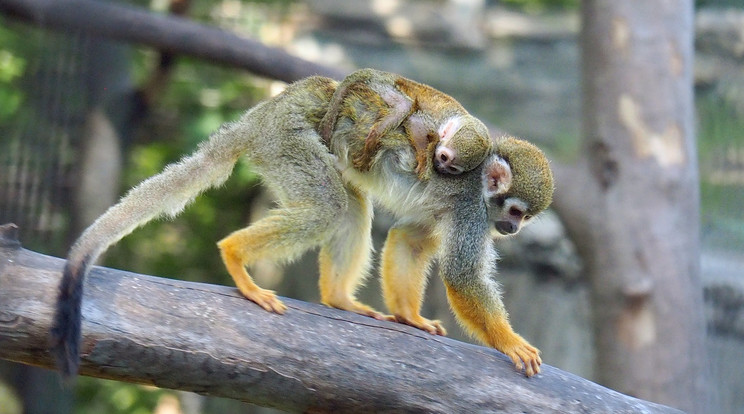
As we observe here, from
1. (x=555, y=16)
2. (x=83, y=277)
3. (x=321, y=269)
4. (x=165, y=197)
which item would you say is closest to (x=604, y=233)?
(x=321, y=269)

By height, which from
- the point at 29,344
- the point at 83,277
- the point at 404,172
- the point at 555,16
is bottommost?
the point at 29,344

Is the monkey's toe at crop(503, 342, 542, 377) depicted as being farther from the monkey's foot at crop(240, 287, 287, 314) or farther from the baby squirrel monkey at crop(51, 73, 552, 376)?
the monkey's foot at crop(240, 287, 287, 314)

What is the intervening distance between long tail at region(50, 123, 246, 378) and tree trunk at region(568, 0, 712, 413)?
2.83 m

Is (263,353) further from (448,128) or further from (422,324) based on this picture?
(448,128)

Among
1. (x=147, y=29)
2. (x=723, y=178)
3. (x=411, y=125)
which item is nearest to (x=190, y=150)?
(x=147, y=29)

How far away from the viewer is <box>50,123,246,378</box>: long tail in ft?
8.71

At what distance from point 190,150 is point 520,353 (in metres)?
4.11

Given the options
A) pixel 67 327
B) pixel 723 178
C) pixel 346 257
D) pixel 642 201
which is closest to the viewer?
pixel 67 327

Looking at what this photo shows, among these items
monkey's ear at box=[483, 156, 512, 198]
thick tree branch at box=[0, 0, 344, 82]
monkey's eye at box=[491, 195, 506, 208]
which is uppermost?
thick tree branch at box=[0, 0, 344, 82]

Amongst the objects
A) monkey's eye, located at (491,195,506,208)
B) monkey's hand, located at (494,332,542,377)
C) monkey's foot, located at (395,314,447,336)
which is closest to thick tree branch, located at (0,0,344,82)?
monkey's eye, located at (491,195,506,208)

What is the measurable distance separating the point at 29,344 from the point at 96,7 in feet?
14.2

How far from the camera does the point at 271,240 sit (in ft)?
11.4

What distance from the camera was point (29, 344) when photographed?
2734 mm

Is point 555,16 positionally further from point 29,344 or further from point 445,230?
point 29,344
